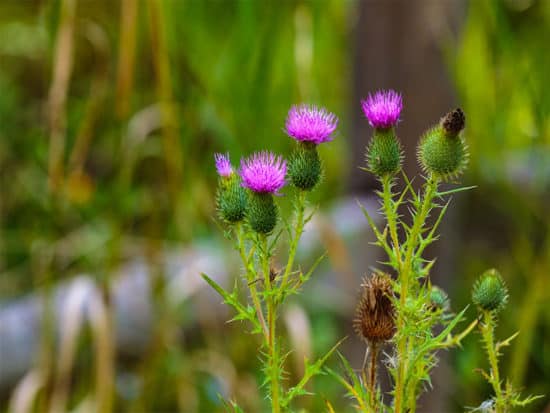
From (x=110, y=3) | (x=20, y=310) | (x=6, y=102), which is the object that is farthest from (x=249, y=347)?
(x=110, y=3)

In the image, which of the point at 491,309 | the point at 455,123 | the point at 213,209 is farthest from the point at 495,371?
the point at 213,209

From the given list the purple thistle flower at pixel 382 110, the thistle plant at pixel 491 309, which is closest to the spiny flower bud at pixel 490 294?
the thistle plant at pixel 491 309

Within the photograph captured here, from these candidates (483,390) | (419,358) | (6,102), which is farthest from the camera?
(6,102)

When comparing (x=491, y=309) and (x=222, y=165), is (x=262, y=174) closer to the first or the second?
(x=222, y=165)

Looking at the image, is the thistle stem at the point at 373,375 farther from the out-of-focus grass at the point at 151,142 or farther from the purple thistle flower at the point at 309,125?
the out-of-focus grass at the point at 151,142

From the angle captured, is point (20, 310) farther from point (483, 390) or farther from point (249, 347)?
point (483, 390)
